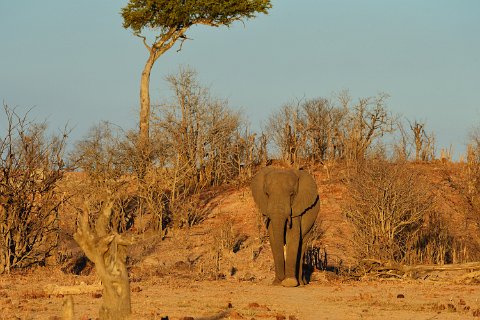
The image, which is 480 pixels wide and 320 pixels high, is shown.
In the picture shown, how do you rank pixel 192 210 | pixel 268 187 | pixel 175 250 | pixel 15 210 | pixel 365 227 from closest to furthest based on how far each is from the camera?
pixel 268 187 → pixel 15 210 → pixel 365 227 → pixel 175 250 → pixel 192 210

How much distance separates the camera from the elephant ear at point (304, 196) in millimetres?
18234

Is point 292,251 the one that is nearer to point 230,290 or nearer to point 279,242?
point 279,242

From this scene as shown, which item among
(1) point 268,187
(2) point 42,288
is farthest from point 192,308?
(1) point 268,187

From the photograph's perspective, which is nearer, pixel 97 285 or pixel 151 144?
pixel 97 285

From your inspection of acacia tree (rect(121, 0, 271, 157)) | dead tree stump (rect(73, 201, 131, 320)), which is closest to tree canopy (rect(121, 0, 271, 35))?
acacia tree (rect(121, 0, 271, 157))

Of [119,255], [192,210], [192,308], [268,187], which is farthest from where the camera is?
[192,210]

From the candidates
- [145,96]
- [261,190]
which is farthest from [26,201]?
[145,96]

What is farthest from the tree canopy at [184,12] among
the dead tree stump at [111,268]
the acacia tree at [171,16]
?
the dead tree stump at [111,268]

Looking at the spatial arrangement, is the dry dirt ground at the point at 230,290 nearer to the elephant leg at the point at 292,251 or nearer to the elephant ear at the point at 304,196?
the elephant leg at the point at 292,251

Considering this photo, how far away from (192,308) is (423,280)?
23.2 ft

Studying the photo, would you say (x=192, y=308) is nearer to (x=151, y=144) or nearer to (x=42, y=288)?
(x=42, y=288)

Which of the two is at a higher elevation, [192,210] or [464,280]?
[192,210]

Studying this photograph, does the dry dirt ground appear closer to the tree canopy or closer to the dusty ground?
the dusty ground

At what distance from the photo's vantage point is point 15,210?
19484 mm
